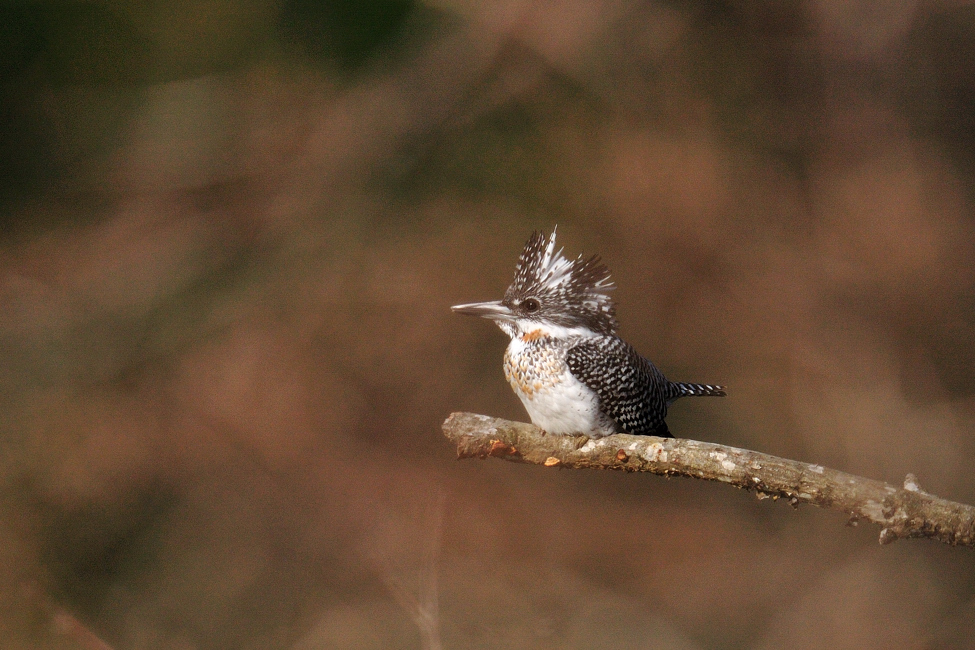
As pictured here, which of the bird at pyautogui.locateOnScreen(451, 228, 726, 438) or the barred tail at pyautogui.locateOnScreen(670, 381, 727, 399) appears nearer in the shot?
the bird at pyautogui.locateOnScreen(451, 228, 726, 438)

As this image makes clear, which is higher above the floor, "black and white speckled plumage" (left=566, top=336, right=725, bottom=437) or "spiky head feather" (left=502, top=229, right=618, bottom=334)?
"spiky head feather" (left=502, top=229, right=618, bottom=334)

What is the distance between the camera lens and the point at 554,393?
6.47 ft

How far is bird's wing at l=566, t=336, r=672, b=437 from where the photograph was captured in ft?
6.62

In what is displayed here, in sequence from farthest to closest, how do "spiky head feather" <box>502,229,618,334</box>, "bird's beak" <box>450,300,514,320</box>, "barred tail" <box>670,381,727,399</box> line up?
"barred tail" <box>670,381,727,399</box>
"spiky head feather" <box>502,229,618,334</box>
"bird's beak" <box>450,300,514,320</box>

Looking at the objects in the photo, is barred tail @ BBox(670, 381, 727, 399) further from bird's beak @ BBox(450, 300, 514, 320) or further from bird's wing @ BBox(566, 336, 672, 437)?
bird's beak @ BBox(450, 300, 514, 320)

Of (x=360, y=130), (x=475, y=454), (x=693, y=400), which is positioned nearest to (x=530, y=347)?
(x=475, y=454)

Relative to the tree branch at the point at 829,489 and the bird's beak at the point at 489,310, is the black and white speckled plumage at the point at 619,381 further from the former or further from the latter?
the tree branch at the point at 829,489

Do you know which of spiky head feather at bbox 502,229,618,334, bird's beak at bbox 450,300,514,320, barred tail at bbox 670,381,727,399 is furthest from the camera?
barred tail at bbox 670,381,727,399

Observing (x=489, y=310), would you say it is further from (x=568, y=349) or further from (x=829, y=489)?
(x=829, y=489)

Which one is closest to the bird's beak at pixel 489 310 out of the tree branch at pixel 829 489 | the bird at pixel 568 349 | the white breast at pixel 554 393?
the bird at pixel 568 349

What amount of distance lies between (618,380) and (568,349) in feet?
0.53

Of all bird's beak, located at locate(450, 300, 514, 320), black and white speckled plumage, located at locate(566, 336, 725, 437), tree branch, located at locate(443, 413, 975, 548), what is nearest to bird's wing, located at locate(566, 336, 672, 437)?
black and white speckled plumage, located at locate(566, 336, 725, 437)

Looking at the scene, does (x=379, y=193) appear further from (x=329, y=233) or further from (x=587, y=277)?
(x=587, y=277)

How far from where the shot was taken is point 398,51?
7.98 feet
